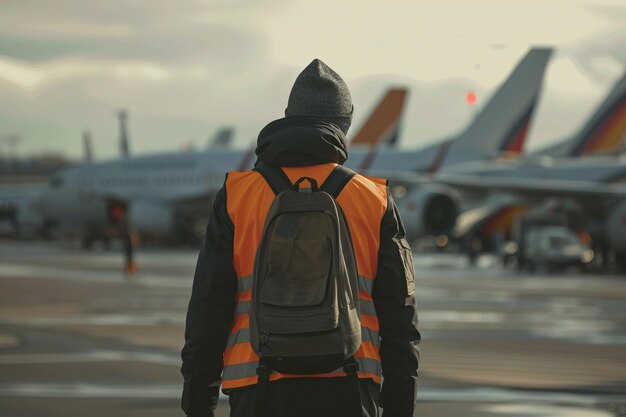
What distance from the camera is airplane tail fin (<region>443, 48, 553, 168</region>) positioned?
174 feet

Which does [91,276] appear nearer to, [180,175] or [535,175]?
[535,175]

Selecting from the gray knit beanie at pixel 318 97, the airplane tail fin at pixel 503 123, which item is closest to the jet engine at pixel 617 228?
the airplane tail fin at pixel 503 123

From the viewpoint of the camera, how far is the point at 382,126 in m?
67.8

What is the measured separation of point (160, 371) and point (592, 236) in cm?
2889

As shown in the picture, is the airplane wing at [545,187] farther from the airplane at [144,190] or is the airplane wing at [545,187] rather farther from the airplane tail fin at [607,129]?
the airplane at [144,190]

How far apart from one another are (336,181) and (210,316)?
0.62m

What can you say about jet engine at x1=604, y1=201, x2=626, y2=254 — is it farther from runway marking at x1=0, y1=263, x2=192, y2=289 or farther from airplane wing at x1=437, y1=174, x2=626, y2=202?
runway marking at x1=0, y1=263, x2=192, y2=289

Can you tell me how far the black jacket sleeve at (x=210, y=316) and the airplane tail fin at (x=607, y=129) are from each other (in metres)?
45.7

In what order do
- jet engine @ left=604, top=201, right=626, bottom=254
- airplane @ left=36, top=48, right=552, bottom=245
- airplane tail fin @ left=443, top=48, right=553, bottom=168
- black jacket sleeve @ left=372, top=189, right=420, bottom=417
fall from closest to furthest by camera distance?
black jacket sleeve @ left=372, top=189, right=420, bottom=417 → jet engine @ left=604, top=201, right=626, bottom=254 → airplane tail fin @ left=443, top=48, right=553, bottom=168 → airplane @ left=36, top=48, right=552, bottom=245

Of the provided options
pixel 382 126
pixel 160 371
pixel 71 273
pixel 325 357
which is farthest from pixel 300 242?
pixel 382 126

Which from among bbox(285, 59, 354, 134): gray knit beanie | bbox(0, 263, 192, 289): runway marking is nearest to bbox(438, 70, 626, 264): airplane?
bbox(0, 263, 192, 289): runway marking

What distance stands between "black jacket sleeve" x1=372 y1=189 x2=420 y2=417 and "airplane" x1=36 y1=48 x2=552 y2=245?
49.2 m

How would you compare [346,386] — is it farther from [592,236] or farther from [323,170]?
[592,236]

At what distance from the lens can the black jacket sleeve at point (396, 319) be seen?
13.8 feet
